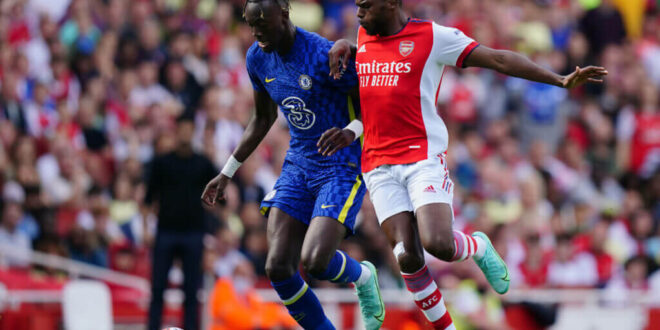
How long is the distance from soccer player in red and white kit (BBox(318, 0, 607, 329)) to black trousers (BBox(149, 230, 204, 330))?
4.02 m

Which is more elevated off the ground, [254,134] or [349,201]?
[254,134]

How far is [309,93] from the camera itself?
8.23 meters

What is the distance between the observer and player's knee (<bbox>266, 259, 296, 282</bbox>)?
316 inches

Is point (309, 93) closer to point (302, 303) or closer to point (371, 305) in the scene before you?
point (302, 303)

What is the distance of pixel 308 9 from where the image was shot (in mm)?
18469

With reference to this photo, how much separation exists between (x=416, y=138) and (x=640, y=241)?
9.52m

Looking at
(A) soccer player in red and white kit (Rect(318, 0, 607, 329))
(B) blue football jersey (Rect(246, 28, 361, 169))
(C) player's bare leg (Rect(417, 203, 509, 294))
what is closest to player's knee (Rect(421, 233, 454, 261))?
(C) player's bare leg (Rect(417, 203, 509, 294))

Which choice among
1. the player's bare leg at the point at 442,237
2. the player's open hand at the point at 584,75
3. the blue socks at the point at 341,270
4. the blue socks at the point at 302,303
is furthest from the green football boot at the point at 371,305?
the player's open hand at the point at 584,75

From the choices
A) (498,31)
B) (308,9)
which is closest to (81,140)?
(308,9)

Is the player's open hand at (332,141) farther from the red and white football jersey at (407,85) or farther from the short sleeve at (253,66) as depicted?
the short sleeve at (253,66)

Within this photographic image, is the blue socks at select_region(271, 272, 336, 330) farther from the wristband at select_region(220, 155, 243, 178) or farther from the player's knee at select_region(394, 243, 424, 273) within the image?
the wristband at select_region(220, 155, 243, 178)

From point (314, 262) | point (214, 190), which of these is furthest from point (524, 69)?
point (214, 190)

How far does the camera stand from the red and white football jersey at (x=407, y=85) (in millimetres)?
7953

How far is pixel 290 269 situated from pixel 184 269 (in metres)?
3.88
